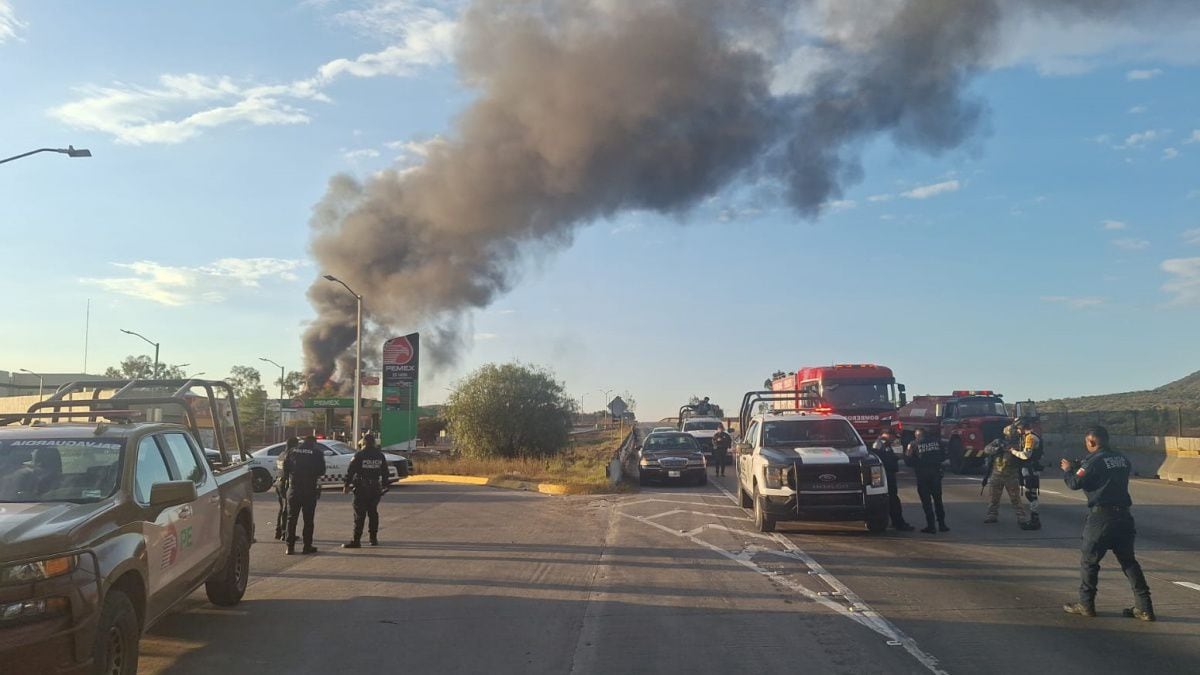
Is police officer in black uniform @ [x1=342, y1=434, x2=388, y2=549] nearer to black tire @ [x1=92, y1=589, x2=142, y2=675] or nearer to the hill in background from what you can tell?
black tire @ [x1=92, y1=589, x2=142, y2=675]

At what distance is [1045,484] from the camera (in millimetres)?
20156

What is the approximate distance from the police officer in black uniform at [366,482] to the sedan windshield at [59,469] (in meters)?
5.89

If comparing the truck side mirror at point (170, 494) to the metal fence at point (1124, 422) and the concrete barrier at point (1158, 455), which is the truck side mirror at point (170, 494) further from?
the metal fence at point (1124, 422)

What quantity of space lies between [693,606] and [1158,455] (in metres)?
20.4

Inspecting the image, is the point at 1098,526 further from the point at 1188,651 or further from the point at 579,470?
the point at 579,470

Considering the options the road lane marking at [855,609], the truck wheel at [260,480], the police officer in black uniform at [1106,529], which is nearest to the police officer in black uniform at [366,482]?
the truck wheel at [260,480]

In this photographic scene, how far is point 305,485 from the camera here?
36.4ft

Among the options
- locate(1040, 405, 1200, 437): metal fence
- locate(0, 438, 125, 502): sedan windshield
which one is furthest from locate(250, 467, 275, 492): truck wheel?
locate(1040, 405, 1200, 437): metal fence

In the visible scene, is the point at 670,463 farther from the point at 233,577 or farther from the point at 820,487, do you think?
the point at 233,577

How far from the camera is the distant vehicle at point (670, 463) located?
70.7 ft

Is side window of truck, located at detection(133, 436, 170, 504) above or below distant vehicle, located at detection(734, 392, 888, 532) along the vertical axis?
above

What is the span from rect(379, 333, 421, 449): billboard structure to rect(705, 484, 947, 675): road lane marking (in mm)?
22283

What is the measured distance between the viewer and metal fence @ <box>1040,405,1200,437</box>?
3303cm

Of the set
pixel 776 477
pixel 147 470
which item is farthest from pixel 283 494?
pixel 776 477
